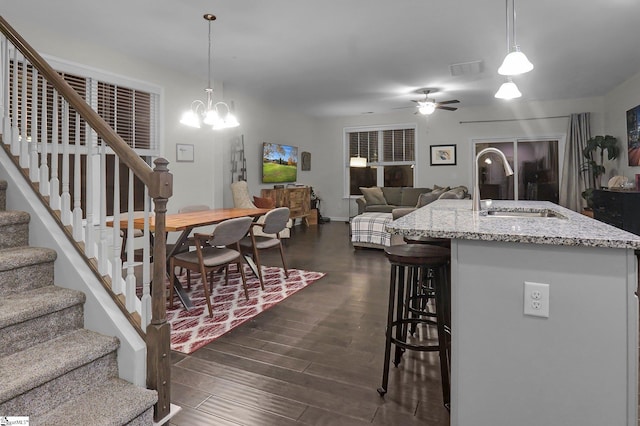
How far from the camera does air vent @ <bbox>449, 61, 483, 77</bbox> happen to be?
5.12m

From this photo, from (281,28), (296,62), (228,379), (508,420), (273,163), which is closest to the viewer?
(508,420)

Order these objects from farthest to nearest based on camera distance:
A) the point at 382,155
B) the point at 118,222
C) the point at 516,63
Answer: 1. the point at 382,155
2. the point at 516,63
3. the point at 118,222

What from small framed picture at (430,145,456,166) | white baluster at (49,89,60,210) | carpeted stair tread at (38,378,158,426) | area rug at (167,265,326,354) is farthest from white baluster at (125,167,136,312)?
small framed picture at (430,145,456,166)

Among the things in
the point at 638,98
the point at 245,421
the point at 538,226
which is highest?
the point at 638,98

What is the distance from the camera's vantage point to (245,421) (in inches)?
69.2

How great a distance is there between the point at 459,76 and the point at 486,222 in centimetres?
473

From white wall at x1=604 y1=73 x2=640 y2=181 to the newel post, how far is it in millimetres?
6880

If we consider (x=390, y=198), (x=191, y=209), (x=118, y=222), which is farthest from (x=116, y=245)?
(x=390, y=198)

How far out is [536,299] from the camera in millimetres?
1425

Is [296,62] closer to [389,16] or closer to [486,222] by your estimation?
[389,16]

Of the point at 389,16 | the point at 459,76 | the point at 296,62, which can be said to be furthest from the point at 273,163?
the point at 389,16

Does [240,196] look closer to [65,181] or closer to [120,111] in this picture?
[120,111]

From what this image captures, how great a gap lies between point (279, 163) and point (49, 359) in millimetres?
6776

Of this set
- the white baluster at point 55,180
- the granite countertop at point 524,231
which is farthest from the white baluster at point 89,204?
the granite countertop at point 524,231
